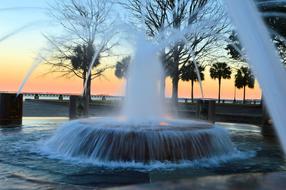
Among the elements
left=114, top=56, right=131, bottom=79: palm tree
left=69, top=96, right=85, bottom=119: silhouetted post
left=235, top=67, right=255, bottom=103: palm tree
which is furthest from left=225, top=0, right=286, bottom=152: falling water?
left=235, top=67, right=255, bottom=103: palm tree

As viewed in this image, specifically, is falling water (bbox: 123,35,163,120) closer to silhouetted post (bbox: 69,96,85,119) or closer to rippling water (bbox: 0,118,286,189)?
rippling water (bbox: 0,118,286,189)

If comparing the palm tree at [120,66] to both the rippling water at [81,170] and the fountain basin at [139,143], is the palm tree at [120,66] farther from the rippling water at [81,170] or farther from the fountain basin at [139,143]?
the fountain basin at [139,143]

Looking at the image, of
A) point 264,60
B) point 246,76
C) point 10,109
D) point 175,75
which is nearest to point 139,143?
point 264,60

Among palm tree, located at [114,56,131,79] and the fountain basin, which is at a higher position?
palm tree, located at [114,56,131,79]

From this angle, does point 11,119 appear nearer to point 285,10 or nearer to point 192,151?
point 192,151

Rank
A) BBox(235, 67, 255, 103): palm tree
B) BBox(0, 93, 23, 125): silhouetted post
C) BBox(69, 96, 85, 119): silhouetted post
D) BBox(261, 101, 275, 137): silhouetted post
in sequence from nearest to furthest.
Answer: BBox(261, 101, 275, 137): silhouetted post
BBox(0, 93, 23, 125): silhouetted post
BBox(69, 96, 85, 119): silhouetted post
BBox(235, 67, 255, 103): palm tree

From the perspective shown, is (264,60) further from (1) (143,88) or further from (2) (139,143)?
(1) (143,88)

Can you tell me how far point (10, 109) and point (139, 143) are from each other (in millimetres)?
11810

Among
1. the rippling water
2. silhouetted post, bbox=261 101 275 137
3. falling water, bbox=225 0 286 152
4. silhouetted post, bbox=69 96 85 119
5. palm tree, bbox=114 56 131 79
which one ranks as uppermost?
palm tree, bbox=114 56 131 79

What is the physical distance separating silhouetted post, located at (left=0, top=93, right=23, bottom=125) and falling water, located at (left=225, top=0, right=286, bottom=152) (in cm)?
1523

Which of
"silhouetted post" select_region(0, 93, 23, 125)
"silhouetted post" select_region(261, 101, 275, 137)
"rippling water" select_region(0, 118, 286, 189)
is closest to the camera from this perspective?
"rippling water" select_region(0, 118, 286, 189)

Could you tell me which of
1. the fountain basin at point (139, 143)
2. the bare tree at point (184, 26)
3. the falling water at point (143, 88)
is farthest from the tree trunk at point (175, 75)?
the fountain basin at point (139, 143)

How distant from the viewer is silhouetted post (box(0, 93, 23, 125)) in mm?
19719

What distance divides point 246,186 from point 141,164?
3.03 metres
